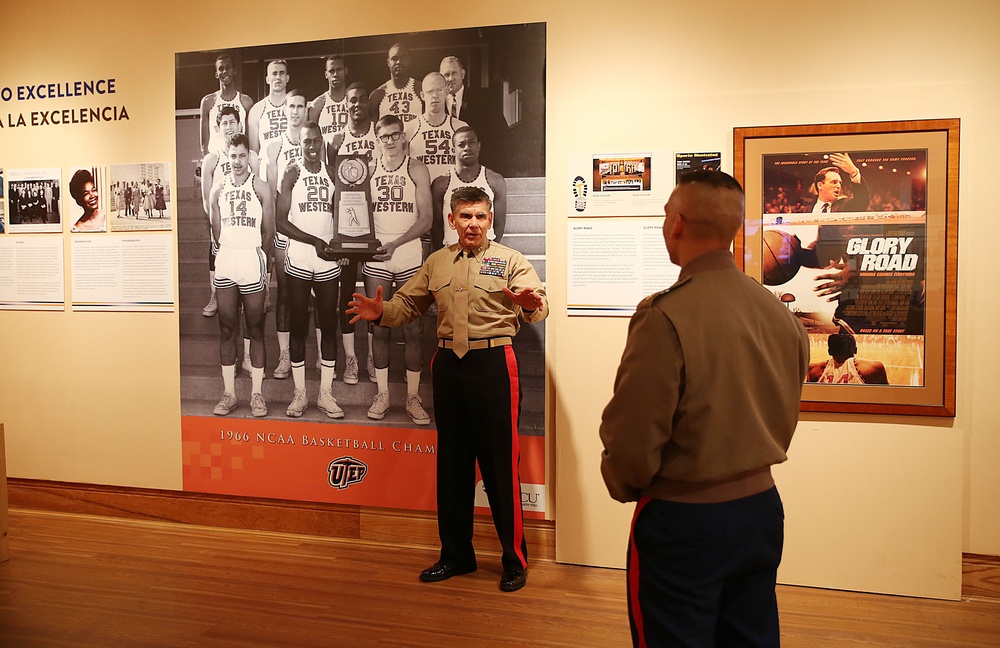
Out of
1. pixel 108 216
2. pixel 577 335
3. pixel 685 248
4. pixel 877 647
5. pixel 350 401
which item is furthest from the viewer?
pixel 108 216

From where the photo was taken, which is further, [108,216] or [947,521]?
[108,216]

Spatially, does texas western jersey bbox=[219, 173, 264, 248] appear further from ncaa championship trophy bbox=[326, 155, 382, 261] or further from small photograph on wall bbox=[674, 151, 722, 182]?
small photograph on wall bbox=[674, 151, 722, 182]

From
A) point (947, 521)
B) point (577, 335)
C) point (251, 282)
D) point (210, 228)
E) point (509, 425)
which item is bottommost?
point (947, 521)

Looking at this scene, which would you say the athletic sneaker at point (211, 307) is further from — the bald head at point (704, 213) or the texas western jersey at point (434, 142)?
the bald head at point (704, 213)

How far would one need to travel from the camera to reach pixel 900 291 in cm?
363

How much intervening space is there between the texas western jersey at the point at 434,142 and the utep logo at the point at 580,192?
733 mm

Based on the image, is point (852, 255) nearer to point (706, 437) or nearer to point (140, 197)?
point (706, 437)

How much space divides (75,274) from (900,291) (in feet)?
16.2

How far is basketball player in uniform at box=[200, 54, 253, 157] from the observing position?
15.0ft

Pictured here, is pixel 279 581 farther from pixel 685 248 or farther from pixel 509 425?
pixel 685 248

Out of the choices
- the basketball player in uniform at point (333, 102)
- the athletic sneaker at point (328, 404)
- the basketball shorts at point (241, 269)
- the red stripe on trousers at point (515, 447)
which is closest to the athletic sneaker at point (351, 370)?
the athletic sneaker at point (328, 404)

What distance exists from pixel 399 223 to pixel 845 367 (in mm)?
2508

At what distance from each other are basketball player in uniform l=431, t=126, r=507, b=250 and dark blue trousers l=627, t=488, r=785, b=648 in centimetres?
254

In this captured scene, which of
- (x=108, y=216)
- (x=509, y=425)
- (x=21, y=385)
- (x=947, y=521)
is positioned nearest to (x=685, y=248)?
(x=509, y=425)
